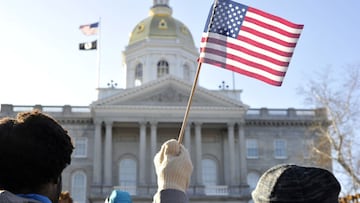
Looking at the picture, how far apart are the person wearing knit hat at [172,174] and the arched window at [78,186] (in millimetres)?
43634

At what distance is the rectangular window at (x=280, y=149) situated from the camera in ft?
165

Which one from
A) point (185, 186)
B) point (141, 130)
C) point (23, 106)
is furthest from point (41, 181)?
point (23, 106)

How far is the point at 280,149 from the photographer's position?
5056cm

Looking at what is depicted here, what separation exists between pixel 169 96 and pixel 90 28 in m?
8.71

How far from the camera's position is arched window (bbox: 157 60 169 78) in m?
56.6

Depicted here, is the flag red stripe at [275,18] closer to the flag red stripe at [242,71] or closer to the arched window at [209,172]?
the flag red stripe at [242,71]

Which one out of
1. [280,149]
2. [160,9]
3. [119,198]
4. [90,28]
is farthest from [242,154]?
[119,198]

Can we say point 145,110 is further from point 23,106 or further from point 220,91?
point 23,106

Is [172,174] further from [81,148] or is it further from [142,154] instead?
[81,148]

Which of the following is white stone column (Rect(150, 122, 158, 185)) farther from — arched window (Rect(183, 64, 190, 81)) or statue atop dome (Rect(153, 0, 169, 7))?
statue atop dome (Rect(153, 0, 169, 7))

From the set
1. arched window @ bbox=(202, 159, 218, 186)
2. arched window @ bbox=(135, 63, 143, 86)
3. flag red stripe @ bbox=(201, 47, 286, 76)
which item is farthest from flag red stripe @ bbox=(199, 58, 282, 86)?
arched window @ bbox=(135, 63, 143, 86)

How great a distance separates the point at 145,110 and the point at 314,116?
14.4m

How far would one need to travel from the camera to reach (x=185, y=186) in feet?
14.3

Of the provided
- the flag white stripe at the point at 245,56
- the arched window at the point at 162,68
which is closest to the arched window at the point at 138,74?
the arched window at the point at 162,68
